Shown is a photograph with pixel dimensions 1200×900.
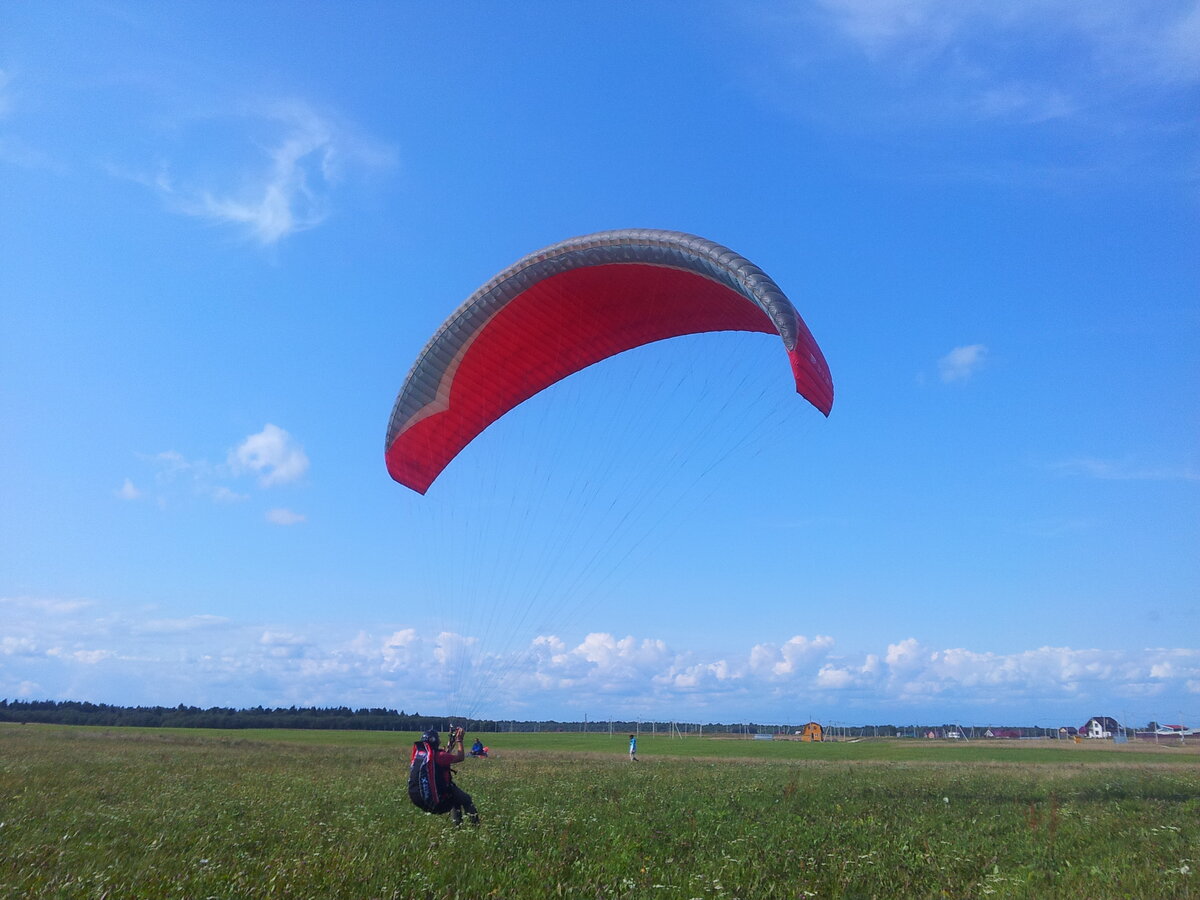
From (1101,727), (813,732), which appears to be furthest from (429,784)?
(1101,727)

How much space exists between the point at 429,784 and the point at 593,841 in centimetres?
229

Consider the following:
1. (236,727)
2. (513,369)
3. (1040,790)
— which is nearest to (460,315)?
(513,369)

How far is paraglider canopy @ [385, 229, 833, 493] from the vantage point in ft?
47.6

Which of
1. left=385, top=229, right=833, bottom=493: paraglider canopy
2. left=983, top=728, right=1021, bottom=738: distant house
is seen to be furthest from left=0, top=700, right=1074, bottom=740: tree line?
left=385, top=229, right=833, bottom=493: paraglider canopy

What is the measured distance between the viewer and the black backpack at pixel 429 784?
33.4 feet

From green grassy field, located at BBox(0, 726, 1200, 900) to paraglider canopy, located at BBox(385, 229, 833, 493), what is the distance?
6.58m

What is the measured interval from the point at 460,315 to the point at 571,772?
37.2 ft

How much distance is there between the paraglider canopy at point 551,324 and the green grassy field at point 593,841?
6578 millimetres

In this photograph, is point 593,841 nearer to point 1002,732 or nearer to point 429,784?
point 429,784

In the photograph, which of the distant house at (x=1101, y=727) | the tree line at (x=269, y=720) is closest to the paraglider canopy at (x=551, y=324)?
the tree line at (x=269, y=720)

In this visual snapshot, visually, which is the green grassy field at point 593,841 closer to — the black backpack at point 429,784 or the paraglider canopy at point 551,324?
the black backpack at point 429,784

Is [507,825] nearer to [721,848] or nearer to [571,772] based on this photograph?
[721,848]

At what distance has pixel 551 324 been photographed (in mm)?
16406

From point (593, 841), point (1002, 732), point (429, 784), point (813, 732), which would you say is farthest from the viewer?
point (1002, 732)
